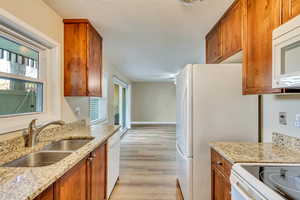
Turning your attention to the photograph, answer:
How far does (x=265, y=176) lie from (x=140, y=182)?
7.23ft

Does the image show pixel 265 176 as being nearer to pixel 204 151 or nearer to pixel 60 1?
pixel 204 151

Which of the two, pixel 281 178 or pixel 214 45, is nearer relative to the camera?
pixel 281 178

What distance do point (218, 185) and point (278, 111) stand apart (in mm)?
932

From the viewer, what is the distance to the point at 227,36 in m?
2.07

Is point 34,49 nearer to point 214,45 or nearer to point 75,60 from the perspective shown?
point 75,60

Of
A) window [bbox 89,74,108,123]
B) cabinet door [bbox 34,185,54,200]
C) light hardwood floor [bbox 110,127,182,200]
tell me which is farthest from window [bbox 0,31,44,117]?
window [bbox 89,74,108,123]

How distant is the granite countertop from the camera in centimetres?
135

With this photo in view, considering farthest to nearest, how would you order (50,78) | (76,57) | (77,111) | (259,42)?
(77,111)
(76,57)
(50,78)
(259,42)

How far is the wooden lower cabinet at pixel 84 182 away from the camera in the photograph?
1.10 metres

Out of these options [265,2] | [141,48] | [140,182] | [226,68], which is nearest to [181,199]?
[140,182]

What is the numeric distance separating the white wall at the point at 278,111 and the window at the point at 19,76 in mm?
2537

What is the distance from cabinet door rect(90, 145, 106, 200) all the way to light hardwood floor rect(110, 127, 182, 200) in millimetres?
524

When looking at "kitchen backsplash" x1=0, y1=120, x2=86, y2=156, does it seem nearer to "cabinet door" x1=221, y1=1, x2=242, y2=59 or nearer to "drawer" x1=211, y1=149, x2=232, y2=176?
"drawer" x1=211, y1=149, x2=232, y2=176

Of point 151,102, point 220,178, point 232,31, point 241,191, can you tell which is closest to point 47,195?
point 241,191
